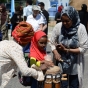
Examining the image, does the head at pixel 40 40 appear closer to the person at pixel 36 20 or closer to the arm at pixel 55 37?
the arm at pixel 55 37

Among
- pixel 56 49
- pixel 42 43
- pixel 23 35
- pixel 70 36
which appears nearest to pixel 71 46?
pixel 70 36

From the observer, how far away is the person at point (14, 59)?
3.68m

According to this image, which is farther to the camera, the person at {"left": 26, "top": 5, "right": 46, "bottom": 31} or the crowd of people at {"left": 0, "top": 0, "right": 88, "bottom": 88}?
the person at {"left": 26, "top": 5, "right": 46, "bottom": 31}

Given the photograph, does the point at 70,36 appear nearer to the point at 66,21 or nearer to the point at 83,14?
the point at 66,21

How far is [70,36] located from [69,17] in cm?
30

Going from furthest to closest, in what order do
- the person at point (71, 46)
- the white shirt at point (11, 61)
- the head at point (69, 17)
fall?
1. the person at point (71, 46)
2. the head at point (69, 17)
3. the white shirt at point (11, 61)

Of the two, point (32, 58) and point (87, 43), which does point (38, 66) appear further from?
point (87, 43)

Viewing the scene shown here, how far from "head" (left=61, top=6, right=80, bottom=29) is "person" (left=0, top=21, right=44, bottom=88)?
0.74 meters

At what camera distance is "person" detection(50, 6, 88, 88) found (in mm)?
4617

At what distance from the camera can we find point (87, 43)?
4742 mm

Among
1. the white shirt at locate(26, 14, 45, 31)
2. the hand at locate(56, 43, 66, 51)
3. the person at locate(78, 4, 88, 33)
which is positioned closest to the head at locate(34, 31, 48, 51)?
the hand at locate(56, 43, 66, 51)

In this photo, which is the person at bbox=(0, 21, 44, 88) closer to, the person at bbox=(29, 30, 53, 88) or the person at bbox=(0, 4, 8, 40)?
the person at bbox=(29, 30, 53, 88)

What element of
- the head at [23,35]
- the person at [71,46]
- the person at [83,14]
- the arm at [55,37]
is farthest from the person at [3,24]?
the head at [23,35]

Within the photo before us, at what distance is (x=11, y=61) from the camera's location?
3.80 meters
